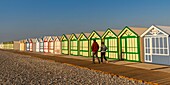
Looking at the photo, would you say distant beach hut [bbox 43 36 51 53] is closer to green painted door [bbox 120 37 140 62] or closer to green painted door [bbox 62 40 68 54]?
green painted door [bbox 62 40 68 54]

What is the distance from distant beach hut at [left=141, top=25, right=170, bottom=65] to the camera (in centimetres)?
1270

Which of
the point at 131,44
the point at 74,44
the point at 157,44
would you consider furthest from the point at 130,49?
the point at 74,44

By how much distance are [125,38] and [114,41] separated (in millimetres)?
1507

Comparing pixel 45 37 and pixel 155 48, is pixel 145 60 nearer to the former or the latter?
pixel 155 48

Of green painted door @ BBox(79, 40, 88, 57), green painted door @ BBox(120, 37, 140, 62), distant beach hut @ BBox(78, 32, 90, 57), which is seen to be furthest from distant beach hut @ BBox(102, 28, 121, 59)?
green painted door @ BBox(79, 40, 88, 57)

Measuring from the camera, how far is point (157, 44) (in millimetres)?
13445

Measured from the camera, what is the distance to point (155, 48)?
44.9 feet

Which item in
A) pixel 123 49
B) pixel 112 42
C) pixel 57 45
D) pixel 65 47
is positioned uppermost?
pixel 112 42

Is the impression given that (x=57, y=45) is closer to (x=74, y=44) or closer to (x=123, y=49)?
(x=74, y=44)

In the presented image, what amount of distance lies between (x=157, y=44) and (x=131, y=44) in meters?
2.46

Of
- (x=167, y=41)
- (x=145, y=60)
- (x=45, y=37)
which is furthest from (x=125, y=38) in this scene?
(x=45, y=37)

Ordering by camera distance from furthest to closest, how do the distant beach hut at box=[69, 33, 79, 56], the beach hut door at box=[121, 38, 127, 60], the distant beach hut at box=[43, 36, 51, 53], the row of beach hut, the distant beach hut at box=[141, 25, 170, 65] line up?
the distant beach hut at box=[43, 36, 51, 53] → the distant beach hut at box=[69, 33, 79, 56] → the beach hut door at box=[121, 38, 127, 60] → the row of beach hut → the distant beach hut at box=[141, 25, 170, 65]

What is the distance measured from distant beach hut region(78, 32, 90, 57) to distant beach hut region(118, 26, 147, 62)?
585 cm

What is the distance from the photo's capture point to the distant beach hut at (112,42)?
17078mm
